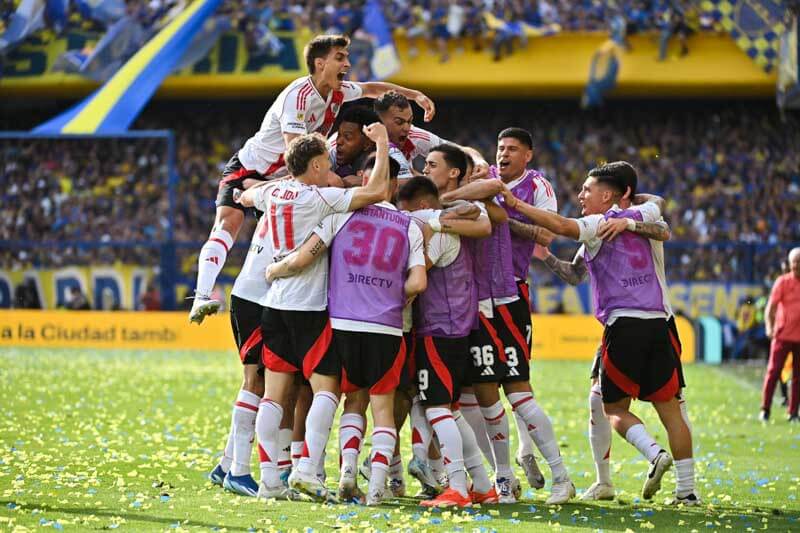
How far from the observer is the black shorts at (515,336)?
8367 mm

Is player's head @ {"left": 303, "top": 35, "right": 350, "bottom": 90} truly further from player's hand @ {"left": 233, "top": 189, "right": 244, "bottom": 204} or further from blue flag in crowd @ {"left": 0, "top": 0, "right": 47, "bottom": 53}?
blue flag in crowd @ {"left": 0, "top": 0, "right": 47, "bottom": 53}

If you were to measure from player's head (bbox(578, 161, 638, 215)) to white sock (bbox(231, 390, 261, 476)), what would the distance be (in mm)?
2556

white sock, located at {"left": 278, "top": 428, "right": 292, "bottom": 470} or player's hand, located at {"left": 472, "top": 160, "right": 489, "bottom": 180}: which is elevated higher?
player's hand, located at {"left": 472, "top": 160, "right": 489, "bottom": 180}

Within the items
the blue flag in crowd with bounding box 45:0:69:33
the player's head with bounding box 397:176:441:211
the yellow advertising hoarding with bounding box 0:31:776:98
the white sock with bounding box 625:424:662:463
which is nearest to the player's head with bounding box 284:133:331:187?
the player's head with bounding box 397:176:441:211

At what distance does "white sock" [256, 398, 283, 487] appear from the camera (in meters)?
7.91

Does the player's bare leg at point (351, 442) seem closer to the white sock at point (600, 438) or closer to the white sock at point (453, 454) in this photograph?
the white sock at point (453, 454)

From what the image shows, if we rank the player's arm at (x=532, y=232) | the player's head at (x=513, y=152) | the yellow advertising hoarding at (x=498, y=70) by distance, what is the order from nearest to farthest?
the player's arm at (x=532, y=232)
the player's head at (x=513, y=152)
the yellow advertising hoarding at (x=498, y=70)

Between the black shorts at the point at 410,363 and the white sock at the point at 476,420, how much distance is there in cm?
62

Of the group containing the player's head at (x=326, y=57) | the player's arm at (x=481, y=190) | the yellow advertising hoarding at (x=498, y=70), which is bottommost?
the player's arm at (x=481, y=190)

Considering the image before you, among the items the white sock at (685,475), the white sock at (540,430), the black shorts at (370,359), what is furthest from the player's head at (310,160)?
the white sock at (685,475)

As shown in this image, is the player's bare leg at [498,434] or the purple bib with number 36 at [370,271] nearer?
the purple bib with number 36 at [370,271]

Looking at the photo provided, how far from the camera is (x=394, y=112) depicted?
29.0 feet

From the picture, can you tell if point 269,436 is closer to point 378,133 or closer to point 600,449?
point 378,133

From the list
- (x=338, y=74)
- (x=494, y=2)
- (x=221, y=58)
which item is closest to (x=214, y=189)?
(x=221, y=58)
